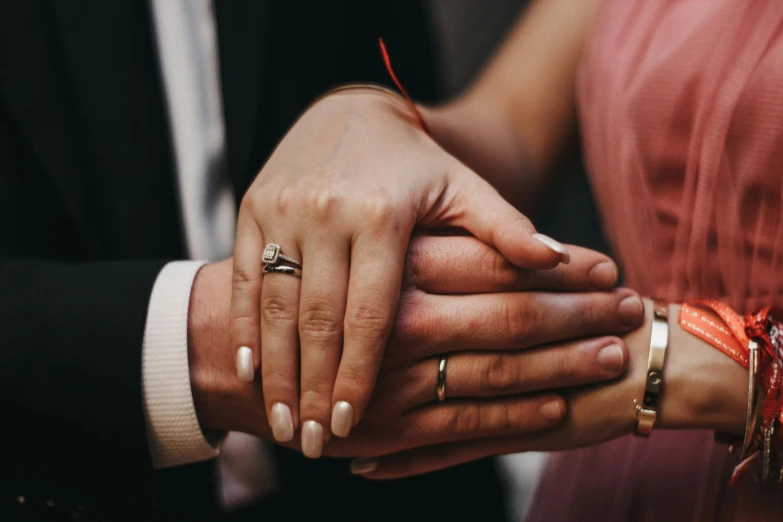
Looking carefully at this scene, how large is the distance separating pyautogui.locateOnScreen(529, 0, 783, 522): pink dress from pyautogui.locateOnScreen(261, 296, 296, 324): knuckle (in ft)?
1.23

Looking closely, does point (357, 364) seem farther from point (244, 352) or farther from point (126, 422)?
point (126, 422)

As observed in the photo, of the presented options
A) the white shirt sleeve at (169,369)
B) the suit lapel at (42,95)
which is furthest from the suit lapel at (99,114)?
the white shirt sleeve at (169,369)

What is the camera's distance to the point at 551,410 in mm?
559

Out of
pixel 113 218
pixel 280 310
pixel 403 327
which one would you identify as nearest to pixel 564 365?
pixel 403 327

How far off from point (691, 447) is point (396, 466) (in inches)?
12.0

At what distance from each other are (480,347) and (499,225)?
10cm

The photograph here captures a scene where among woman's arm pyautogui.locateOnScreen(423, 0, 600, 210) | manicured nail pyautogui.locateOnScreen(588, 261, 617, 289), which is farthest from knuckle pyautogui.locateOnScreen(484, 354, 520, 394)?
woman's arm pyautogui.locateOnScreen(423, 0, 600, 210)

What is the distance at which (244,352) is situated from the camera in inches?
21.2

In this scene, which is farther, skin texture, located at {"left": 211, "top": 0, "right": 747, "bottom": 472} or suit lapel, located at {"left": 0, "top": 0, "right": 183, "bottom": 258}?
suit lapel, located at {"left": 0, "top": 0, "right": 183, "bottom": 258}

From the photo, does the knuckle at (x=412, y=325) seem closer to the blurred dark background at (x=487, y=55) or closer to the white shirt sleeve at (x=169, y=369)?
the white shirt sleeve at (x=169, y=369)

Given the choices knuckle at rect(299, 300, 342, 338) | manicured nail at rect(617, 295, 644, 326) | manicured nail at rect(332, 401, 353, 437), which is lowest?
manicured nail at rect(332, 401, 353, 437)

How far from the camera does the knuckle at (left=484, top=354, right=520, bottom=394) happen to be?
552 mm

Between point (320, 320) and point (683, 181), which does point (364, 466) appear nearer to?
point (320, 320)

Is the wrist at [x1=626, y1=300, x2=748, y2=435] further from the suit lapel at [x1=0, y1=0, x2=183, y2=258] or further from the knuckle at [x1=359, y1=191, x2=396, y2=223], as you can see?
the suit lapel at [x1=0, y1=0, x2=183, y2=258]
